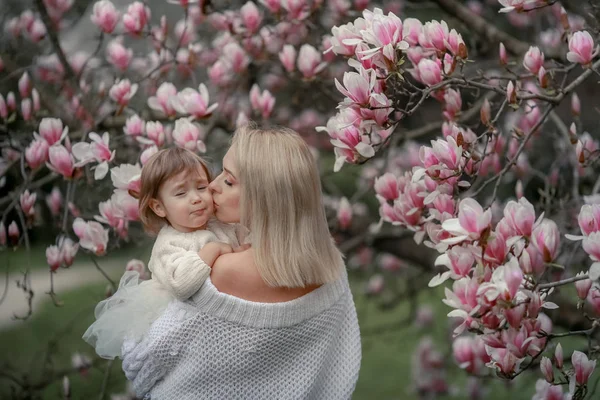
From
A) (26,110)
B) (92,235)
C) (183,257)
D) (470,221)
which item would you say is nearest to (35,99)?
(26,110)

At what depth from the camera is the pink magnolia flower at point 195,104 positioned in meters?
2.81

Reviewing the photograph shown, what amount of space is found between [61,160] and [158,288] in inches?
29.0

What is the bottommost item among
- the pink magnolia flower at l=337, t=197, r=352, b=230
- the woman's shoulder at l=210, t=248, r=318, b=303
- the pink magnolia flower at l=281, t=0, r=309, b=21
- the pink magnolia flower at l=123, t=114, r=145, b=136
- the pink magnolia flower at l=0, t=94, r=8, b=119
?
the pink magnolia flower at l=337, t=197, r=352, b=230

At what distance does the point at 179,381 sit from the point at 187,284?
29cm

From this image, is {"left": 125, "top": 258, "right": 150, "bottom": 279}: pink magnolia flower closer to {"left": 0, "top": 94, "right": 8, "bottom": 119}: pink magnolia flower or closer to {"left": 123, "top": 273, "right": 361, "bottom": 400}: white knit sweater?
{"left": 123, "top": 273, "right": 361, "bottom": 400}: white knit sweater

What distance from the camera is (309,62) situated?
3.15 m

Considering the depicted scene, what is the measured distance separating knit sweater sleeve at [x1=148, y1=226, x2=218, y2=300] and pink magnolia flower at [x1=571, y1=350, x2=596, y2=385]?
0.94m

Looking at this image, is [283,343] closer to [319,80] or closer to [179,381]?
[179,381]

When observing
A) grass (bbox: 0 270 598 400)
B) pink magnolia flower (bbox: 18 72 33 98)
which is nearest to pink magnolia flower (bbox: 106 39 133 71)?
pink magnolia flower (bbox: 18 72 33 98)

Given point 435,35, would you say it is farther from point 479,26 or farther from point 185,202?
point 479,26

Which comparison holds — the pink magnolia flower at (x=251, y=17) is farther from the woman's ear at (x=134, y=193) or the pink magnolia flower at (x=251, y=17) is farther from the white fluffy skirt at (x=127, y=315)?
the white fluffy skirt at (x=127, y=315)

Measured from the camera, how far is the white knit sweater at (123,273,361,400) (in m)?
2.11

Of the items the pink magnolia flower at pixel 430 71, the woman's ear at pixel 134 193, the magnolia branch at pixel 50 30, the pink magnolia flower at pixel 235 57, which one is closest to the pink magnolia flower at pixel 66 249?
the woman's ear at pixel 134 193

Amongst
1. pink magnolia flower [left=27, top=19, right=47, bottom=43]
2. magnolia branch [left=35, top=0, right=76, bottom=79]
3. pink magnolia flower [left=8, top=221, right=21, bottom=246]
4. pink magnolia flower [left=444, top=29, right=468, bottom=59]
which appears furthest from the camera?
pink magnolia flower [left=27, top=19, right=47, bottom=43]
